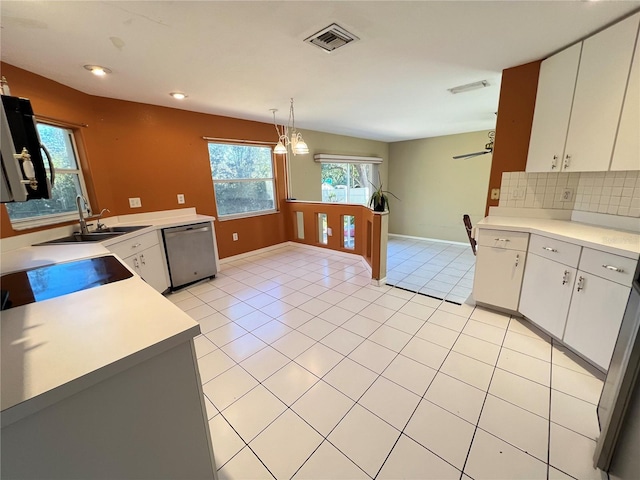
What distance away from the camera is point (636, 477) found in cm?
100

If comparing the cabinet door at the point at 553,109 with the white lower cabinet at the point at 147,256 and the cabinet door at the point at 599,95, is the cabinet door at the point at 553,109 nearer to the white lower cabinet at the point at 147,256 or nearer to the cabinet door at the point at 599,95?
the cabinet door at the point at 599,95

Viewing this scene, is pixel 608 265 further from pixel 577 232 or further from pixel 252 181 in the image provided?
pixel 252 181

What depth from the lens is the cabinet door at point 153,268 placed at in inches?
104

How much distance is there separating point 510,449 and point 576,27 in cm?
264

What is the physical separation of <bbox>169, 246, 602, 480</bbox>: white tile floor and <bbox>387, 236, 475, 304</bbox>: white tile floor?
0.43 meters

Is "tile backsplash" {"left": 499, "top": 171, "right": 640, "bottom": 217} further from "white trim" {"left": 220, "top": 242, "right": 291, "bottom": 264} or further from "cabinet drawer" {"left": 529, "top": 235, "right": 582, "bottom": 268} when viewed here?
"white trim" {"left": 220, "top": 242, "right": 291, "bottom": 264}

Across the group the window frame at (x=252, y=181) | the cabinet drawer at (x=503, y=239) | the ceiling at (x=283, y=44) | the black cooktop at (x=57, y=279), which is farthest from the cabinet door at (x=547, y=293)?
the window frame at (x=252, y=181)

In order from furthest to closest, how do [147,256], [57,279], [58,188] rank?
[147,256]
[58,188]
[57,279]

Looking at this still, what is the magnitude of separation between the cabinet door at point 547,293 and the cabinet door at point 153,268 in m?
3.64

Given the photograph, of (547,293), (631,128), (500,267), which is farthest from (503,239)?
(631,128)

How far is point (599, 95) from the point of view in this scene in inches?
72.5

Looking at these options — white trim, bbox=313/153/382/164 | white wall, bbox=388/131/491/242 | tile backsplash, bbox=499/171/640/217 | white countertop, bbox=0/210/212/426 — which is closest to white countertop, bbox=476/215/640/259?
tile backsplash, bbox=499/171/640/217

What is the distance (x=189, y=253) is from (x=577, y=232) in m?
3.83


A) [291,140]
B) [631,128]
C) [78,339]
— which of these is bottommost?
[78,339]
